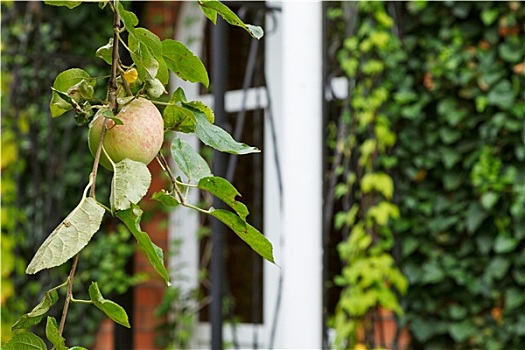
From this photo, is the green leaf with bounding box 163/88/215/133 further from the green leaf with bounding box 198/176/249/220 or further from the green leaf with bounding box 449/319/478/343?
the green leaf with bounding box 449/319/478/343

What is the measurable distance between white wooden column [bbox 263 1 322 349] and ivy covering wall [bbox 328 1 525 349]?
743 mm

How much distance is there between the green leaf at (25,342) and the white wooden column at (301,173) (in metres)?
1.73


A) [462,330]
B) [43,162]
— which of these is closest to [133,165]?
[462,330]

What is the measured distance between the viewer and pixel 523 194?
2.60 m

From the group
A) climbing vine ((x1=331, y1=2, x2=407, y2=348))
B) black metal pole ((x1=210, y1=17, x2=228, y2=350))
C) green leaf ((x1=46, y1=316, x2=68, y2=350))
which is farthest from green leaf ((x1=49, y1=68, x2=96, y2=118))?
climbing vine ((x1=331, y1=2, x2=407, y2=348))

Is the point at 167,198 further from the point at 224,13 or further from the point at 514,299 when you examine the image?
the point at 514,299

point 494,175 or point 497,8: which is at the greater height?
point 497,8

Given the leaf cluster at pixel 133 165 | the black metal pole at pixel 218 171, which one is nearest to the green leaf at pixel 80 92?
the leaf cluster at pixel 133 165

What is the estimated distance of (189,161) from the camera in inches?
18.2

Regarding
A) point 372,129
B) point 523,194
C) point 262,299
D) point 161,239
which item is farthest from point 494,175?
point 161,239

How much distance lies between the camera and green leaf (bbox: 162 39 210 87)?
470 millimetres

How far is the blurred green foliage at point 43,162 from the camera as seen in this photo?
316 centimetres

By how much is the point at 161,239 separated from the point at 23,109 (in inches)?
31.7

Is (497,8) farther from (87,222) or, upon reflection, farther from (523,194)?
(87,222)
